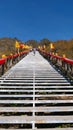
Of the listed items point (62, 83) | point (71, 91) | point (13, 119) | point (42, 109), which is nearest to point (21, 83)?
point (62, 83)

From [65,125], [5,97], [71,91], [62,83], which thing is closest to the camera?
[65,125]

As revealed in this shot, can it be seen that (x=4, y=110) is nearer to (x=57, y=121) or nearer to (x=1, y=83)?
(x=57, y=121)

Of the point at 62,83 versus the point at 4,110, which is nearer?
the point at 4,110

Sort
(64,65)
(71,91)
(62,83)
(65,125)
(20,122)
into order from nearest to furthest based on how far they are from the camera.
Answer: (20,122) < (65,125) < (71,91) < (62,83) < (64,65)

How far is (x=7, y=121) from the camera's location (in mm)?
6820

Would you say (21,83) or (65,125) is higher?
(21,83)

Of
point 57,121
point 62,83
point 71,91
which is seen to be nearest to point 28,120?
point 57,121

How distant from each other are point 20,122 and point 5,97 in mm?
2677

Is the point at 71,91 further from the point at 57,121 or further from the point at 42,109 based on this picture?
the point at 57,121

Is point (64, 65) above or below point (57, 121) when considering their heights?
above

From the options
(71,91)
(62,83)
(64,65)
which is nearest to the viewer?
(71,91)

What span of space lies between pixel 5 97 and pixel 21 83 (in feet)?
8.10

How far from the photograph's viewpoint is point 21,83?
11.8m

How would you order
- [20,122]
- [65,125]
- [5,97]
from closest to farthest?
[20,122] → [65,125] → [5,97]
